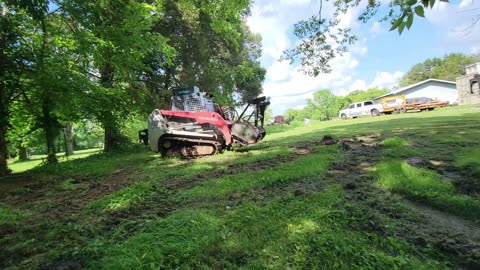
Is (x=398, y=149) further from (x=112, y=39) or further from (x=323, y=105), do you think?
(x=323, y=105)

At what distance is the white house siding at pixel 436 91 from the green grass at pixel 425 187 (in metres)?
44.7

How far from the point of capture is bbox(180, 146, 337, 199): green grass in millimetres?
5231

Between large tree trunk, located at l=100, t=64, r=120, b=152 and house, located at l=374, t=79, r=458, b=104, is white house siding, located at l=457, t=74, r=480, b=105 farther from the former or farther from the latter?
large tree trunk, located at l=100, t=64, r=120, b=152

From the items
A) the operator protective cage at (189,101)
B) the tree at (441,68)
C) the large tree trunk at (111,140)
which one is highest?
the tree at (441,68)

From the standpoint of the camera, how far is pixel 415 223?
3.41 metres

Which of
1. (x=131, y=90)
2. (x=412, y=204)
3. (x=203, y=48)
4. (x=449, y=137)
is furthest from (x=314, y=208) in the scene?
(x=203, y=48)

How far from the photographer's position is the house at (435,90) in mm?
42938

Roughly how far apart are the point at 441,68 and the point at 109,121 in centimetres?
7327

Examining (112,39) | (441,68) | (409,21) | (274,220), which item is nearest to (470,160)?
(274,220)

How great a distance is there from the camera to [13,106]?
37.8 ft

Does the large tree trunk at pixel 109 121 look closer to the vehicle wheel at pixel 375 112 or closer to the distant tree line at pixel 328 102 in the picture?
the vehicle wheel at pixel 375 112

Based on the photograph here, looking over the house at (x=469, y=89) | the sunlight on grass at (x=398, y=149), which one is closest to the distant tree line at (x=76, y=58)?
the sunlight on grass at (x=398, y=149)

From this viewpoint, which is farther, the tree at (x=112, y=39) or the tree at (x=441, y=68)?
the tree at (x=441, y=68)

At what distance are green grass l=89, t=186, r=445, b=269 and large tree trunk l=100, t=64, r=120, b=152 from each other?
989 centimetres
